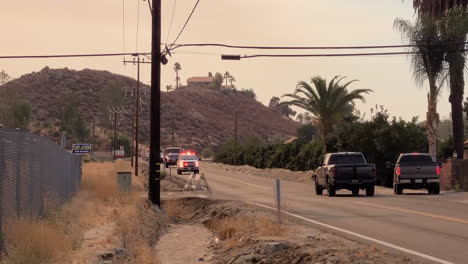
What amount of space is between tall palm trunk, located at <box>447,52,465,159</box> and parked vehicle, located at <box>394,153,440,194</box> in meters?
9.48

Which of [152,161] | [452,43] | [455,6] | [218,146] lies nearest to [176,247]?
[152,161]

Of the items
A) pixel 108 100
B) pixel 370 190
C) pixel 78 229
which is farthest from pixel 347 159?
pixel 108 100

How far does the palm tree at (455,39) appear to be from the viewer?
43344 mm

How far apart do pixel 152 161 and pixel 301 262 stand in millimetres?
15730

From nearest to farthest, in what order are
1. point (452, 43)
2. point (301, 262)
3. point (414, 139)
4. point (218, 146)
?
point (301, 262), point (452, 43), point (414, 139), point (218, 146)

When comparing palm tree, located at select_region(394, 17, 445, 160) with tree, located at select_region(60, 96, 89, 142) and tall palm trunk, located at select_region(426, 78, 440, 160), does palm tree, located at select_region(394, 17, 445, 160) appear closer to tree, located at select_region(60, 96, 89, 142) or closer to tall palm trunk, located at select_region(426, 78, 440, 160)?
tall palm trunk, located at select_region(426, 78, 440, 160)

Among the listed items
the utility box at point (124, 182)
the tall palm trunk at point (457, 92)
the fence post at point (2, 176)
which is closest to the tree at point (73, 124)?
the tall palm trunk at point (457, 92)

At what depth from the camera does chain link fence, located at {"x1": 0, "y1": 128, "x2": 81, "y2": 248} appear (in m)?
13.5

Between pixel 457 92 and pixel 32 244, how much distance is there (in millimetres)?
36223

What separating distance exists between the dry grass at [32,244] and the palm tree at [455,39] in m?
33.2

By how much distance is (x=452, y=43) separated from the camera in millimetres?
41438

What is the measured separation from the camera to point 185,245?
21047 millimetres

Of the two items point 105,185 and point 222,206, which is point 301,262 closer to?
point 222,206

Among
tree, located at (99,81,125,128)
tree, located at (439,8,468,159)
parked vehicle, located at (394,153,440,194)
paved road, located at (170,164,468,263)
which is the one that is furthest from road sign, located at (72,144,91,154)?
tree, located at (99,81,125,128)
